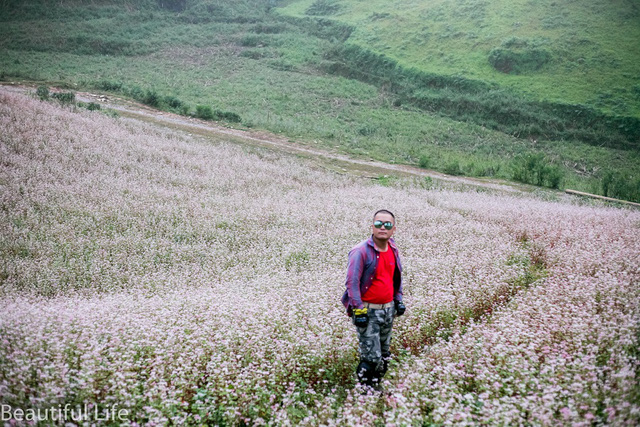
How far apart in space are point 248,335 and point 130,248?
5.37m

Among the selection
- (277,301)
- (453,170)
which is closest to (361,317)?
(277,301)

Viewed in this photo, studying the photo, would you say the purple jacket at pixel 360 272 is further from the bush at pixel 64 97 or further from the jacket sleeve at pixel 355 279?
the bush at pixel 64 97

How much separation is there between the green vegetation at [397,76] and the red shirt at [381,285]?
2111 centimetres

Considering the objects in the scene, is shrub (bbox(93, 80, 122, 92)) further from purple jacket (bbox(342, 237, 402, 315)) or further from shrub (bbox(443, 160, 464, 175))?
purple jacket (bbox(342, 237, 402, 315))

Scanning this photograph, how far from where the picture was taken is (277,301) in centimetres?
689

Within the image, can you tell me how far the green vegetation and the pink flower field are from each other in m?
14.0

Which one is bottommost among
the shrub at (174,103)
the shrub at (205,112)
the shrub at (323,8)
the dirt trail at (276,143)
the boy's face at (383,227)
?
the boy's face at (383,227)

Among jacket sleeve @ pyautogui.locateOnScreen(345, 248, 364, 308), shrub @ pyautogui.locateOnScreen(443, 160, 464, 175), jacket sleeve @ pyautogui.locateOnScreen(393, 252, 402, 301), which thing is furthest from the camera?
shrub @ pyautogui.locateOnScreen(443, 160, 464, 175)

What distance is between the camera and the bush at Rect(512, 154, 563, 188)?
2269 cm

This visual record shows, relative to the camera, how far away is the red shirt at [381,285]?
197 inches

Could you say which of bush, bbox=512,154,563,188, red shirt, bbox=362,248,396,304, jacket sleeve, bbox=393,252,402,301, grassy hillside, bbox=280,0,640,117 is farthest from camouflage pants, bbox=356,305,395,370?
grassy hillside, bbox=280,0,640,117

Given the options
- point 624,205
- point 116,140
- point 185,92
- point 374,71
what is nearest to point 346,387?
point 116,140

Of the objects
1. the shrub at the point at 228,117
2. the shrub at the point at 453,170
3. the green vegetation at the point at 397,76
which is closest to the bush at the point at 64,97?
the green vegetation at the point at 397,76

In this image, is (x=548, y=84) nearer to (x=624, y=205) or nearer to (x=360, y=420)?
(x=624, y=205)
